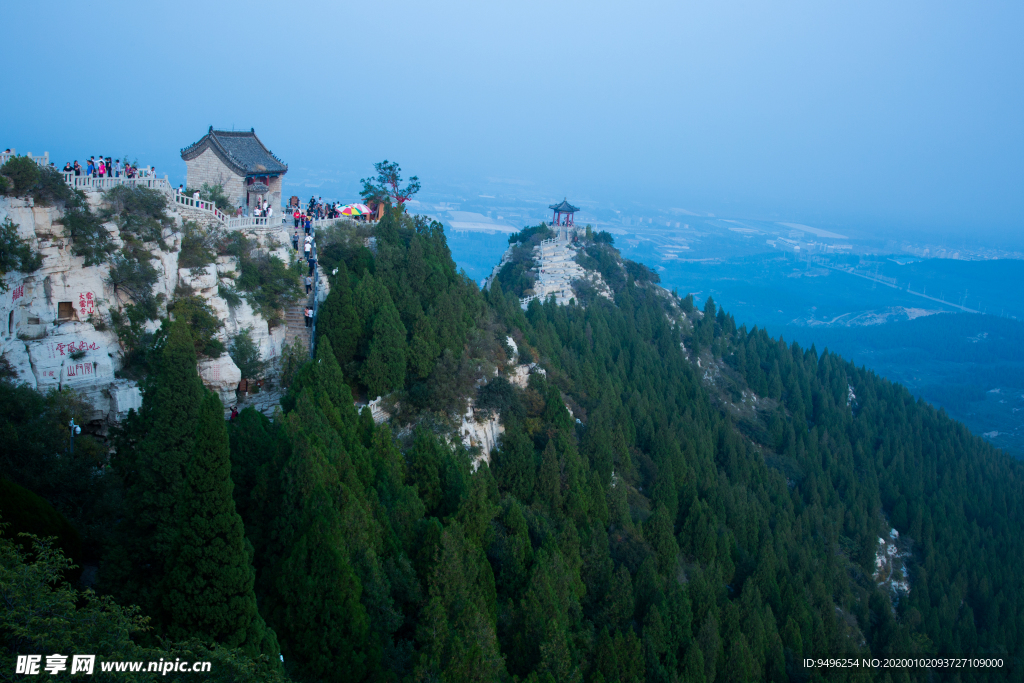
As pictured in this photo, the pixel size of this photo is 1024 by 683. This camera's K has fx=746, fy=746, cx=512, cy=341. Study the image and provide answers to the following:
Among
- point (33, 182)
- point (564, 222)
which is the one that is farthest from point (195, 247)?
point (564, 222)

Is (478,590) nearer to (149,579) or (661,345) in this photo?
(149,579)

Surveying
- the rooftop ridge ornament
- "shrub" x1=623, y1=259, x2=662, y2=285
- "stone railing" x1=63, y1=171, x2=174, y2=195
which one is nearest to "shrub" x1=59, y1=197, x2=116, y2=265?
"stone railing" x1=63, y1=171, x2=174, y2=195

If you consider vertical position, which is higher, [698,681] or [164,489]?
[164,489]

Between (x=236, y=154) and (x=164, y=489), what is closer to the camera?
(x=164, y=489)

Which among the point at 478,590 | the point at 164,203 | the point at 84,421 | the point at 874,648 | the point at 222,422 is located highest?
the point at 164,203

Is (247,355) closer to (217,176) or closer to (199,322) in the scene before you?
(199,322)

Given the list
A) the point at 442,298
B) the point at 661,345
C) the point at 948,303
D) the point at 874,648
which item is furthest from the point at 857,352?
the point at 442,298

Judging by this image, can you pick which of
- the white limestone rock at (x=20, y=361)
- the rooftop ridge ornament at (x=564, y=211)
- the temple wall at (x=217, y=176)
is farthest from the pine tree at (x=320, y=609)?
the rooftop ridge ornament at (x=564, y=211)
